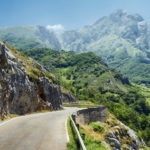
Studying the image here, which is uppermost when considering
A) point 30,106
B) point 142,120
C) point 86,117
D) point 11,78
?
point 11,78

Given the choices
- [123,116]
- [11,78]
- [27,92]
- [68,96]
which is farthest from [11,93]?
[123,116]

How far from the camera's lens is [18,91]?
38500 mm

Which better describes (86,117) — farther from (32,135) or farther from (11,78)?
(32,135)

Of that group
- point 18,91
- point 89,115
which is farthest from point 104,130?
point 18,91

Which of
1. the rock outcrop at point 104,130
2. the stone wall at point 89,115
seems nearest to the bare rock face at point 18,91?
the stone wall at point 89,115

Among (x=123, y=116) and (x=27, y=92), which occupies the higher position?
(x=27, y=92)

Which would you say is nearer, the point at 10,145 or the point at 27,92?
the point at 10,145

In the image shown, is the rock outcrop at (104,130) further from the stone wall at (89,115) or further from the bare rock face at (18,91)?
the bare rock face at (18,91)

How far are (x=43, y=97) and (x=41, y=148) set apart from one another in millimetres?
34853

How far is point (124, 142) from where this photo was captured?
179ft

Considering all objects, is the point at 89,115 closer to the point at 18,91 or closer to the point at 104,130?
the point at 104,130

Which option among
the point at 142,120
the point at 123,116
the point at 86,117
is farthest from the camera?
the point at 142,120

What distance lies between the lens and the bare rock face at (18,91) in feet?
110

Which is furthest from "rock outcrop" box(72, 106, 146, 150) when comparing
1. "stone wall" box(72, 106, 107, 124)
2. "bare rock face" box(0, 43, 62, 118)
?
"bare rock face" box(0, 43, 62, 118)
